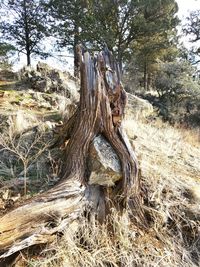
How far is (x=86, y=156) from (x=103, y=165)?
0.76 feet

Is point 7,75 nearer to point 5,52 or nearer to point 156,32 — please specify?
point 5,52

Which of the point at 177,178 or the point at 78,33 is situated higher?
the point at 78,33

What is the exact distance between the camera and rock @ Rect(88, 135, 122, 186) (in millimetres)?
2975

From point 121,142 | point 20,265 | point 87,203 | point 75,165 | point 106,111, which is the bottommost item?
point 20,265

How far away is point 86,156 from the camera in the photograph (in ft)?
10.1

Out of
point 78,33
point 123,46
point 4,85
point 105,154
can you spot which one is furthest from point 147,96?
point 105,154

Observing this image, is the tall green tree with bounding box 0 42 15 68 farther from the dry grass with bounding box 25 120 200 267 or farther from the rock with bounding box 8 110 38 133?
the dry grass with bounding box 25 120 200 267

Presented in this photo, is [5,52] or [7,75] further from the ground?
[5,52]

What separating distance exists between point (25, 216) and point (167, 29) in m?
11.8

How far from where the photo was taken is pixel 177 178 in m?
3.75

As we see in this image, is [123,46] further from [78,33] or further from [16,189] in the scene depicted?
[16,189]

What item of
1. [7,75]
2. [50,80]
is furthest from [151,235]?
[7,75]

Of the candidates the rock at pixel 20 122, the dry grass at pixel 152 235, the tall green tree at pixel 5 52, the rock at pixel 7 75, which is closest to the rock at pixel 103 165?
the dry grass at pixel 152 235

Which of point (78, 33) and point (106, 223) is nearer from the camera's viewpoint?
point (106, 223)
